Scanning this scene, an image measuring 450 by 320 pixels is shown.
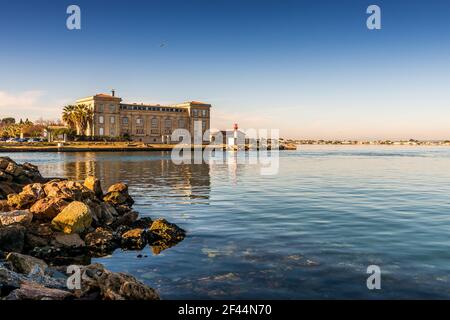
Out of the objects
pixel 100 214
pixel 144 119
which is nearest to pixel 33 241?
pixel 100 214

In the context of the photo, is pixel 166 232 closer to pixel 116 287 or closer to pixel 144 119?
pixel 116 287

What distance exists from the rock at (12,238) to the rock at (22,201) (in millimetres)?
4520

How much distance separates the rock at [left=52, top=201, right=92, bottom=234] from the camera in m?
15.8

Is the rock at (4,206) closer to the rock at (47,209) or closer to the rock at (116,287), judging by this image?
the rock at (47,209)

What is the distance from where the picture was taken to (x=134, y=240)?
619 inches

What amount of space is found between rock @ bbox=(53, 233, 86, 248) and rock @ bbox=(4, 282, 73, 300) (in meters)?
5.07

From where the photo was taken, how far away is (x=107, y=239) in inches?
614

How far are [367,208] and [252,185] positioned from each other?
46.9ft

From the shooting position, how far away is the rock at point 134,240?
15.4 meters

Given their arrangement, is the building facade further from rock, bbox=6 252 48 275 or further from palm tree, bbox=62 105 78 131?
rock, bbox=6 252 48 275

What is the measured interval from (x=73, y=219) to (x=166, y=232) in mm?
3529

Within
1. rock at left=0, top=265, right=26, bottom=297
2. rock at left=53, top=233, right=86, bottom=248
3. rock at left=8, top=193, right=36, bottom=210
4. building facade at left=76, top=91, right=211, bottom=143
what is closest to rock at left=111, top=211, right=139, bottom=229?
rock at left=53, top=233, right=86, bottom=248
